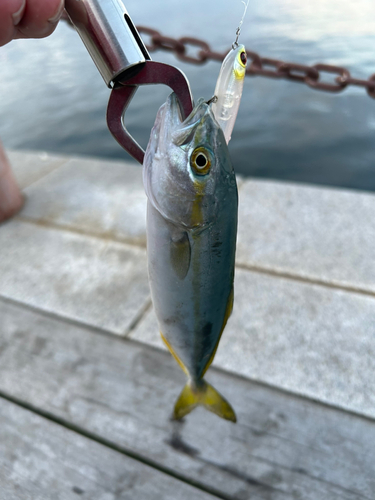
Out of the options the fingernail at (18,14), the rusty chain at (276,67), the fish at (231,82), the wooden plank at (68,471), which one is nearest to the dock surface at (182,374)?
the wooden plank at (68,471)

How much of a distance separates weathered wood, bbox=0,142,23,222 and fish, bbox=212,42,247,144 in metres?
2.90

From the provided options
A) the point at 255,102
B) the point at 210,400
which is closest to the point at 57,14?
the point at 210,400

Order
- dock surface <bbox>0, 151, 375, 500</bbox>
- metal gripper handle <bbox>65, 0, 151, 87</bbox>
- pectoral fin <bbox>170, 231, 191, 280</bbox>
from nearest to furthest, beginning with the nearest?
1. metal gripper handle <bbox>65, 0, 151, 87</bbox>
2. pectoral fin <bbox>170, 231, 191, 280</bbox>
3. dock surface <bbox>0, 151, 375, 500</bbox>

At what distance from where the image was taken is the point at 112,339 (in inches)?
96.2

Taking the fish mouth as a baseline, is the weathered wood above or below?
below

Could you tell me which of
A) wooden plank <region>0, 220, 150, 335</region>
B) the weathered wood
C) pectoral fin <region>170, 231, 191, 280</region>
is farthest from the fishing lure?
the weathered wood

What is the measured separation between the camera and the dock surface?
1.76 meters

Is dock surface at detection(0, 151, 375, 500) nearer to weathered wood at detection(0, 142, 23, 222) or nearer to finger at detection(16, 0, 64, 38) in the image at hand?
weathered wood at detection(0, 142, 23, 222)

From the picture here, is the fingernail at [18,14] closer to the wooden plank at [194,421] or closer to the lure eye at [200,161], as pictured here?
the lure eye at [200,161]

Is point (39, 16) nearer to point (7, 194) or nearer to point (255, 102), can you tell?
point (7, 194)

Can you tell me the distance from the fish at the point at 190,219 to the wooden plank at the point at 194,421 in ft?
2.69

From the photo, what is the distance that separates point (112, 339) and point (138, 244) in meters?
1.04

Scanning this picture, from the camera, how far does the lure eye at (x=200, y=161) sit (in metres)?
1.05

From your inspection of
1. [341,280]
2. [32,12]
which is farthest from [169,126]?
[341,280]
